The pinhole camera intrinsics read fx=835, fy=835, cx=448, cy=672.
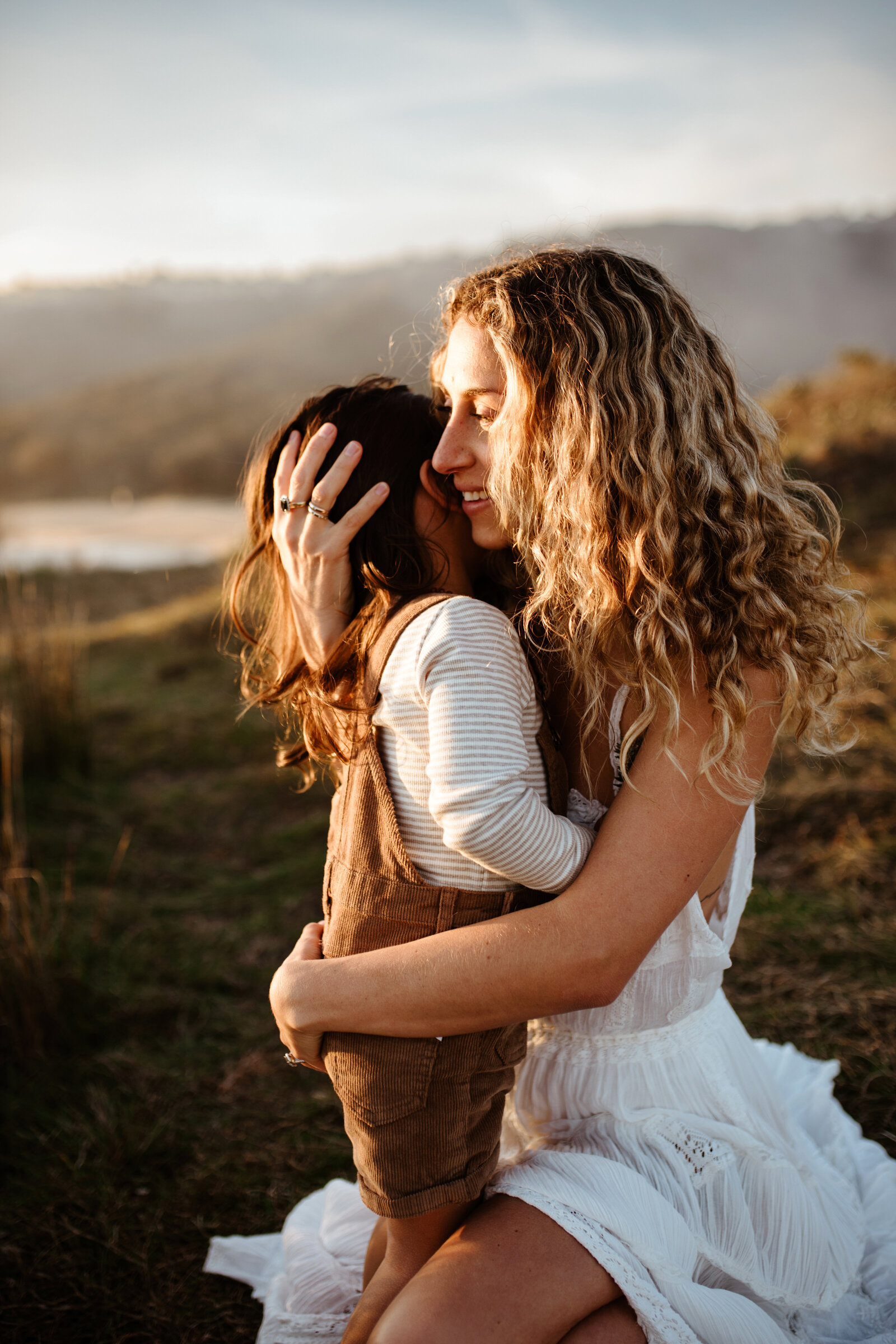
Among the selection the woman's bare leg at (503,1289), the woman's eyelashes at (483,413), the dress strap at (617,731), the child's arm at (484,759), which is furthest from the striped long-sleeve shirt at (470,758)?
the woman's bare leg at (503,1289)

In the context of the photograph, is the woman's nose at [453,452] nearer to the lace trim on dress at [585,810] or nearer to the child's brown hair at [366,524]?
the child's brown hair at [366,524]

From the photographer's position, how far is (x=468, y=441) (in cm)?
126

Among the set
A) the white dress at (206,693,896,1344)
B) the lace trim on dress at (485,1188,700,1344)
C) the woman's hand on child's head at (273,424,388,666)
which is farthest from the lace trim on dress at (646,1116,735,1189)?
the woman's hand on child's head at (273,424,388,666)

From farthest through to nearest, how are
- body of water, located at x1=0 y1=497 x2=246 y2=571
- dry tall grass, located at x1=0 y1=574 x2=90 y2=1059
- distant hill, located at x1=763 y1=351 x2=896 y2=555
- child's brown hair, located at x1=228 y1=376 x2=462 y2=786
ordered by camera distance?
body of water, located at x1=0 y1=497 x2=246 y2=571 → distant hill, located at x1=763 y1=351 x2=896 y2=555 → dry tall grass, located at x1=0 y1=574 x2=90 y2=1059 → child's brown hair, located at x1=228 y1=376 x2=462 y2=786

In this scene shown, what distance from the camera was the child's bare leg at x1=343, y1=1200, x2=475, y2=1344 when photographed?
3.67ft

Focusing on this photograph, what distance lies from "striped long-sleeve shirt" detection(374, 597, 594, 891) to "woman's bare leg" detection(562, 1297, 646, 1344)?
518mm

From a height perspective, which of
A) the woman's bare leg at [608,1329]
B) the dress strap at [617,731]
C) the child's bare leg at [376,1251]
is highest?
the dress strap at [617,731]

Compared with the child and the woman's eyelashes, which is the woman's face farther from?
the child

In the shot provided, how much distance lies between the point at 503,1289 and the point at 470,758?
2.05 feet

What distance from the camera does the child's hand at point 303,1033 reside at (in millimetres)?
1143

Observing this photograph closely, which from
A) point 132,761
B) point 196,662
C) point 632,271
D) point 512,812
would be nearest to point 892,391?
point 196,662

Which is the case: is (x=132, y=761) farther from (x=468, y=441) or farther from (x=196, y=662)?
(x=468, y=441)

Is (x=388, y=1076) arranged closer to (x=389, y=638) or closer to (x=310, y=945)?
(x=310, y=945)

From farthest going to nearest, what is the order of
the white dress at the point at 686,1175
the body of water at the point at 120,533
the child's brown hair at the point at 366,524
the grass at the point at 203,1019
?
the body of water at the point at 120,533 → the grass at the point at 203,1019 → the child's brown hair at the point at 366,524 → the white dress at the point at 686,1175
